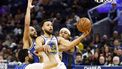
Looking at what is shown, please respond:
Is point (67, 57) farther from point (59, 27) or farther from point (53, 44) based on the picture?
point (59, 27)

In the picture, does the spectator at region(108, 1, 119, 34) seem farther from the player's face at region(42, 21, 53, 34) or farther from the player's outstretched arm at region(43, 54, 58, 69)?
the player's outstretched arm at region(43, 54, 58, 69)

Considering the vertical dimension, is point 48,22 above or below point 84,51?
above

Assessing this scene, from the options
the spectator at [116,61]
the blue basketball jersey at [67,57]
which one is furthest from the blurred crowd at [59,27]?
the blue basketball jersey at [67,57]

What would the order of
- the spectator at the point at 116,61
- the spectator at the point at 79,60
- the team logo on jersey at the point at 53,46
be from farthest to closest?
the spectator at the point at 79,60 < the spectator at the point at 116,61 < the team logo on jersey at the point at 53,46

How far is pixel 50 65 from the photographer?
28.9 feet

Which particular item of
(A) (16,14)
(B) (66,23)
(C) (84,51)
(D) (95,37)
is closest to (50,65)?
(C) (84,51)

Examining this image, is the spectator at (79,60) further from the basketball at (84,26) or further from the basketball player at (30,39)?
the basketball at (84,26)

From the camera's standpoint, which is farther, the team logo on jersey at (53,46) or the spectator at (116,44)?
the spectator at (116,44)

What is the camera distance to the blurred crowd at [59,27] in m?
14.0

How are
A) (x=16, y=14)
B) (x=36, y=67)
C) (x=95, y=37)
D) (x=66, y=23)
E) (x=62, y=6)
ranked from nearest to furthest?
(x=36, y=67) < (x=95, y=37) < (x=66, y=23) < (x=62, y=6) < (x=16, y=14)

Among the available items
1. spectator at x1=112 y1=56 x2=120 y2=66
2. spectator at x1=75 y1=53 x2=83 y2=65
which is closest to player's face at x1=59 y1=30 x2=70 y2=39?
spectator at x1=112 y1=56 x2=120 y2=66

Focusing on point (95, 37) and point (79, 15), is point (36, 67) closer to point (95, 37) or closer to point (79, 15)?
point (95, 37)

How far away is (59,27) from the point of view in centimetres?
1850

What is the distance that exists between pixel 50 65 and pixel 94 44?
7184mm
